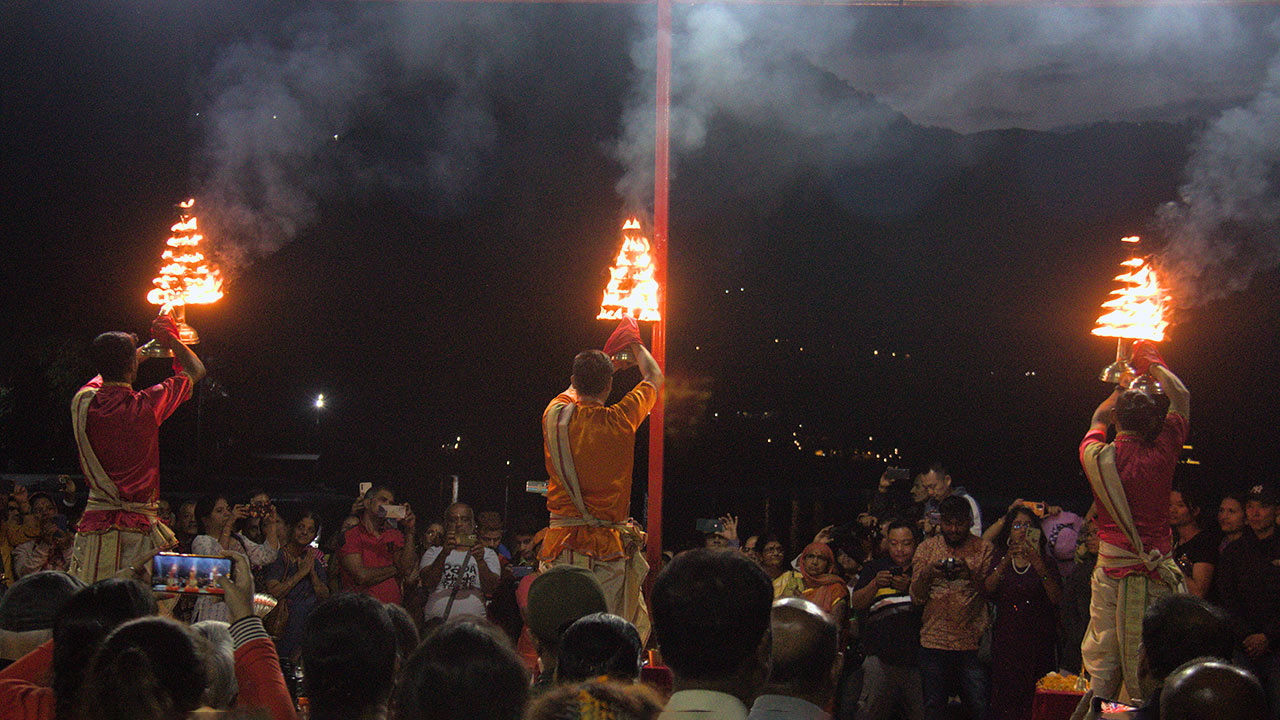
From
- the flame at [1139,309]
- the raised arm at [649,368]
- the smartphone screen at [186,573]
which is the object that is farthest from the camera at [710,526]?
the smartphone screen at [186,573]

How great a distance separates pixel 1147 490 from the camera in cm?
601

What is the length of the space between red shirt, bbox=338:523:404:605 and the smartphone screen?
3.36m

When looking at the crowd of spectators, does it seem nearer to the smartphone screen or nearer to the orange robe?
the smartphone screen

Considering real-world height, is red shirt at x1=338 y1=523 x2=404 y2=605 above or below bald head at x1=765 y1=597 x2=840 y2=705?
below

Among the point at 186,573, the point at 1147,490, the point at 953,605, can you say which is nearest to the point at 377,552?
the point at 186,573

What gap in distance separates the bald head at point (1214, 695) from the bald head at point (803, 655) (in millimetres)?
877

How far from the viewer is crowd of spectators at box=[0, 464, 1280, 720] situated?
9.05 ft

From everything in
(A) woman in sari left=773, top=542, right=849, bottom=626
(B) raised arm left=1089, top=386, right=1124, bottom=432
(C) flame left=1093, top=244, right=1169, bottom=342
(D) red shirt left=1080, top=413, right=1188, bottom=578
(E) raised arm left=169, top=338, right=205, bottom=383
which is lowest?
(A) woman in sari left=773, top=542, right=849, bottom=626

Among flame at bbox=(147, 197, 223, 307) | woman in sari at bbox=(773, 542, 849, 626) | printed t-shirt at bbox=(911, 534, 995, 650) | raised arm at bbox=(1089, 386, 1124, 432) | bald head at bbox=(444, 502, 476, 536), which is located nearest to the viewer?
raised arm at bbox=(1089, 386, 1124, 432)

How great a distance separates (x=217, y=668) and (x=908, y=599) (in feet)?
17.2

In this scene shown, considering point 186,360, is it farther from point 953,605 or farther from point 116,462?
point 953,605

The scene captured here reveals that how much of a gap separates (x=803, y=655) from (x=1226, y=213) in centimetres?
794

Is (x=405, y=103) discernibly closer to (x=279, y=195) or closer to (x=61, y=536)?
(x=279, y=195)

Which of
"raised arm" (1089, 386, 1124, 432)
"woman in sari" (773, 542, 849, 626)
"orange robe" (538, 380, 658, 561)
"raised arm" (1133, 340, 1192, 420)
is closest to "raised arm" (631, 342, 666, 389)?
"orange robe" (538, 380, 658, 561)
